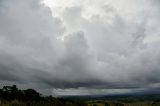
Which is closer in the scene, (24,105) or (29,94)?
(24,105)

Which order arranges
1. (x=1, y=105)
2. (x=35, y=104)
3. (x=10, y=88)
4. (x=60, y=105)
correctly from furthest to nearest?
(x=10, y=88), (x=60, y=105), (x=35, y=104), (x=1, y=105)

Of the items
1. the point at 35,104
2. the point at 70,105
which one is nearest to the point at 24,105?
the point at 35,104

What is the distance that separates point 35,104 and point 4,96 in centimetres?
2674

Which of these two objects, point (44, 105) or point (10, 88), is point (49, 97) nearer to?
point (10, 88)

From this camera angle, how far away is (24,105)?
130875mm

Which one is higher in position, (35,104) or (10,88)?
(10,88)

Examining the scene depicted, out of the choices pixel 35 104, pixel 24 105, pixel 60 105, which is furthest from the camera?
pixel 60 105

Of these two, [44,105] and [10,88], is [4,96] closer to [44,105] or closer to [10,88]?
[10,88]

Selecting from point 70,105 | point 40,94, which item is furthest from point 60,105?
point 40,94

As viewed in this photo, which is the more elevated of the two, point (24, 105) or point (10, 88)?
point (10, 88)

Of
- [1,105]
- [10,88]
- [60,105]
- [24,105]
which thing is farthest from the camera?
[10,88]

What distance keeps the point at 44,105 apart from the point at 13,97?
1026 inches

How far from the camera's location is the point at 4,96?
534ft

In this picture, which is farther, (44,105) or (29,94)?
(29,94)
